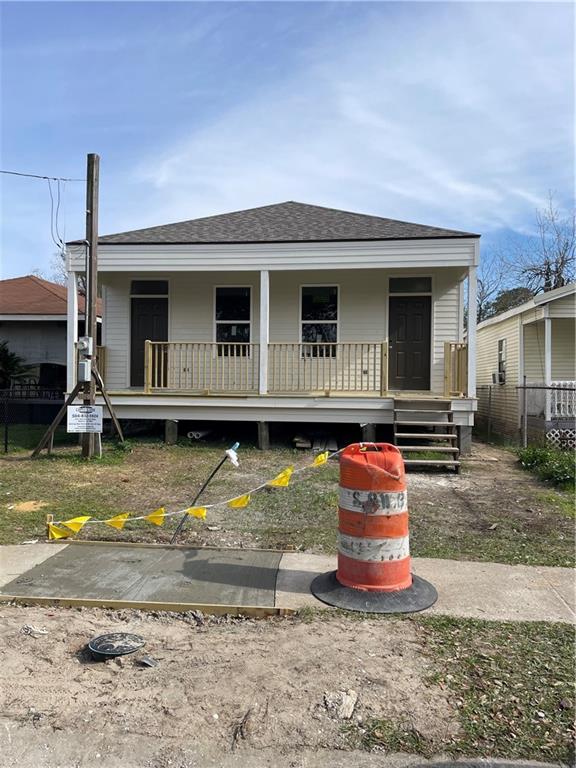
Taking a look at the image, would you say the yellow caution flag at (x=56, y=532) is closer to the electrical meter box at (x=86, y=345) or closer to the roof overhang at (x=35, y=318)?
→ the electrical meter box at (x=86, y=345)

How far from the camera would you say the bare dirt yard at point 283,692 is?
7.56 ft

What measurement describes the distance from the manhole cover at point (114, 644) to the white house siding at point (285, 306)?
364 inches

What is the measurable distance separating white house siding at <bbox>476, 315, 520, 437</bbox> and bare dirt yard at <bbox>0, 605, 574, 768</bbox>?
11982 mm

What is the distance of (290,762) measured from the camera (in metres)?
2.23

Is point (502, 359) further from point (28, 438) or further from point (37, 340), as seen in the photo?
point (37, 340)

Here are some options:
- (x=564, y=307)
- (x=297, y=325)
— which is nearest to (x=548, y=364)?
(x=564, y=307)

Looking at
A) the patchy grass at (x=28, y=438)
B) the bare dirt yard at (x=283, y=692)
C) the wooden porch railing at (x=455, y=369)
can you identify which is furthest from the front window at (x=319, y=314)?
the bare dirt yard at (x=283, y=692)

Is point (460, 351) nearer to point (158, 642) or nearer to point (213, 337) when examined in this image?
point (213, 337)

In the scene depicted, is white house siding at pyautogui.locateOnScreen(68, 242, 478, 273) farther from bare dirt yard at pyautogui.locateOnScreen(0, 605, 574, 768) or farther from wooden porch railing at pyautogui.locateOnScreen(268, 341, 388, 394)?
bare dirt yard at pyautogui.locateOnScreen(0, 605, 574, 768)

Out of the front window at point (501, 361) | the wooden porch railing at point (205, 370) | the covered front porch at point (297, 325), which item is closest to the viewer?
the wooden porch railing at point (205, 370)

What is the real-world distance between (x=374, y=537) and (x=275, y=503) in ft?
9.76

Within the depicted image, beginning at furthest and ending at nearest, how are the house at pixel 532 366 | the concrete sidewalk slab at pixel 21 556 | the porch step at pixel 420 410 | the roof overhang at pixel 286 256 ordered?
the house at pixel 532 366
the roof overhang at pixel 286 256
the porch step at pixel 420 410
the concrete sidewalk slab at pixel 21 556

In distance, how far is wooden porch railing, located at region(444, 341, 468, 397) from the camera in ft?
34.4

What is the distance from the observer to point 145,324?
42.0ft
